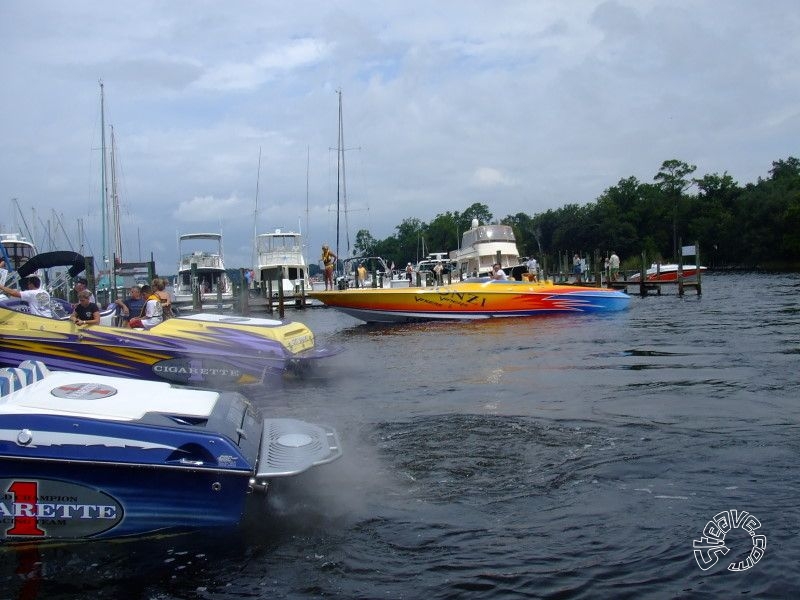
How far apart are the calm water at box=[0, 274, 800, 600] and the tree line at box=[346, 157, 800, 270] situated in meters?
70.3

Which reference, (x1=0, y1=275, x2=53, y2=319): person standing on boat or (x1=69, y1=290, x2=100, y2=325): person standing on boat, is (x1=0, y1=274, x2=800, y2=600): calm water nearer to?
(x1=69, y1=290, x2=100, y2=325): person standing on boat

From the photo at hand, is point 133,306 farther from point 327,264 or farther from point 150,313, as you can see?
point 327,264

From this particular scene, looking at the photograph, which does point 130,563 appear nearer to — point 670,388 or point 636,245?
point 670,388

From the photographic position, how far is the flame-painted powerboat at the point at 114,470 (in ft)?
15.4

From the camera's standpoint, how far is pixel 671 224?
10594 cm

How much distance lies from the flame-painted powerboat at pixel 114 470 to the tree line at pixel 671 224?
245ft

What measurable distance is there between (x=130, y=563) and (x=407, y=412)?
481 centimetres

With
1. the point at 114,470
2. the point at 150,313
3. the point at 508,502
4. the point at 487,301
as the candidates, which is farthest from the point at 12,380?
the point at 487,301

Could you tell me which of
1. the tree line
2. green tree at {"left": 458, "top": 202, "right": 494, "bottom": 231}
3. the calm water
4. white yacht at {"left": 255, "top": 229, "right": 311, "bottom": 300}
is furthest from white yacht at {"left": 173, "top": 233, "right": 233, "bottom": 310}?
green tree at {"left": 458, "top": 202, "right": 494, "bottom": 231}

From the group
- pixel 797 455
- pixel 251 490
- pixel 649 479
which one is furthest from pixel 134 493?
pixel 797 455

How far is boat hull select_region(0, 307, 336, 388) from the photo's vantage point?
33.2ft

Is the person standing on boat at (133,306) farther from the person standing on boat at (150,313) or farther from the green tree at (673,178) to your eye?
the green tree at (673,178)

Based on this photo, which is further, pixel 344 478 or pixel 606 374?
pixel 606 374

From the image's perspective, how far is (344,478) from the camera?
635 cm
